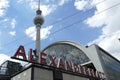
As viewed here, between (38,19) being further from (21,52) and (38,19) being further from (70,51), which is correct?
(21,52)

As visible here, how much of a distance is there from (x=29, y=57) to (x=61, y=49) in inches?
1492

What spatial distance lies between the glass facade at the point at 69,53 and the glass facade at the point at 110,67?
4.95 meters

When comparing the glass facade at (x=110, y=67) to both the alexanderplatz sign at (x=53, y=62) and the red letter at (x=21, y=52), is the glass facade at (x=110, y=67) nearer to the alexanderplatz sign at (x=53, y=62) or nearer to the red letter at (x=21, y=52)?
the alexanderplatz sign at (x=53, y=62)

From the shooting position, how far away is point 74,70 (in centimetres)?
3644

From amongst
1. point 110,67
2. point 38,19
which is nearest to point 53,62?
point 110,67

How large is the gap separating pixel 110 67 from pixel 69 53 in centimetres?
1366

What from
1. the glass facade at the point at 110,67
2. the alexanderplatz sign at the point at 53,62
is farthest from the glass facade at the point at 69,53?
the alexanderplatz sign at the point at 53,62

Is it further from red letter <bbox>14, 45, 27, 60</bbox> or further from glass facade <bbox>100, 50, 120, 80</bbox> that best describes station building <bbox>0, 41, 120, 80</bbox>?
red letter <bbox>14, 45, 27, 60</bbox>

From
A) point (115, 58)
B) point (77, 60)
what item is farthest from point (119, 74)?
point (77, 60)

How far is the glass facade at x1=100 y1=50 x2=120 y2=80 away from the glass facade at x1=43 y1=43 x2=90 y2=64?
4.95 metres

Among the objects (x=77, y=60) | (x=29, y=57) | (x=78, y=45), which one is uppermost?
(x=78, y=45)

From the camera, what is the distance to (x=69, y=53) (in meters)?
62.5

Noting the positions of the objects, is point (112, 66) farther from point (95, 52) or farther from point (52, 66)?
point (52, 66)

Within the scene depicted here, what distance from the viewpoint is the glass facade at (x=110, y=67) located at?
51094 millimetres
